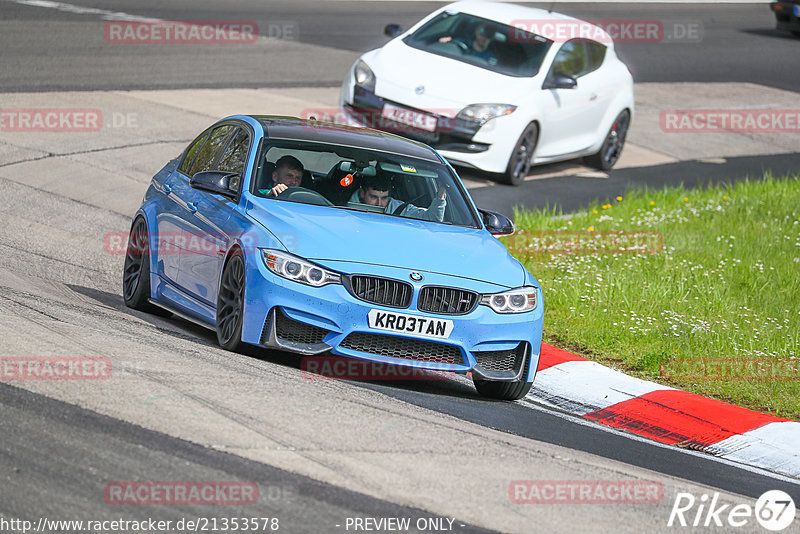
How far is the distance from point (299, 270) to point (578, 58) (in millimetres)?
10223

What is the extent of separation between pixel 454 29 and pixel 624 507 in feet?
37.6

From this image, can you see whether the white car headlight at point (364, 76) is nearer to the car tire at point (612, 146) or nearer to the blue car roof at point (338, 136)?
the car tire at point (612, 146)

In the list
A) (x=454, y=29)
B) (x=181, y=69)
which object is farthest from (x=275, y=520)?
(x=181, y=69)

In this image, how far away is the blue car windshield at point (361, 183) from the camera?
8.53 metres

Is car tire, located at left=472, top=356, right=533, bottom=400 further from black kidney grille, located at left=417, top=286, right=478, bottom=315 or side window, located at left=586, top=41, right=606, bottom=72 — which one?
side window, located at left=586, top=41, right=606, bottom=72

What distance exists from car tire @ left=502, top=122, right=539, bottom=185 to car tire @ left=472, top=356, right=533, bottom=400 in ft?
24.1

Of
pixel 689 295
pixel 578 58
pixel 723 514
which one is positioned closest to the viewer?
pixel 723 514

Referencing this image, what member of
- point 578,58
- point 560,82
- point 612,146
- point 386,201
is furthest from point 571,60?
point 386,201

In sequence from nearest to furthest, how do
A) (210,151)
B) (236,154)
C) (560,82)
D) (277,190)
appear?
(277,190)
(236,154)
(210,151)
(560,82)

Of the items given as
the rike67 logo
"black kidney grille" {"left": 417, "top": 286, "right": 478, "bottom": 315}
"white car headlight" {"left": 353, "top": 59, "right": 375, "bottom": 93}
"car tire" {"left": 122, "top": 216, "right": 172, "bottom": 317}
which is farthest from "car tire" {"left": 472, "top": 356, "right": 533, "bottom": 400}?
"white car headlight" {"left": 353, "top": 59, "right": 375, "bottom": 93}

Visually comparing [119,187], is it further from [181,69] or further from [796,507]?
[796,507]

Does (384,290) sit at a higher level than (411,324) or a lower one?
higher

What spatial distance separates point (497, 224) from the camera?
895cm

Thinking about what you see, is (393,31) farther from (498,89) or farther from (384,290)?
(384,290)
